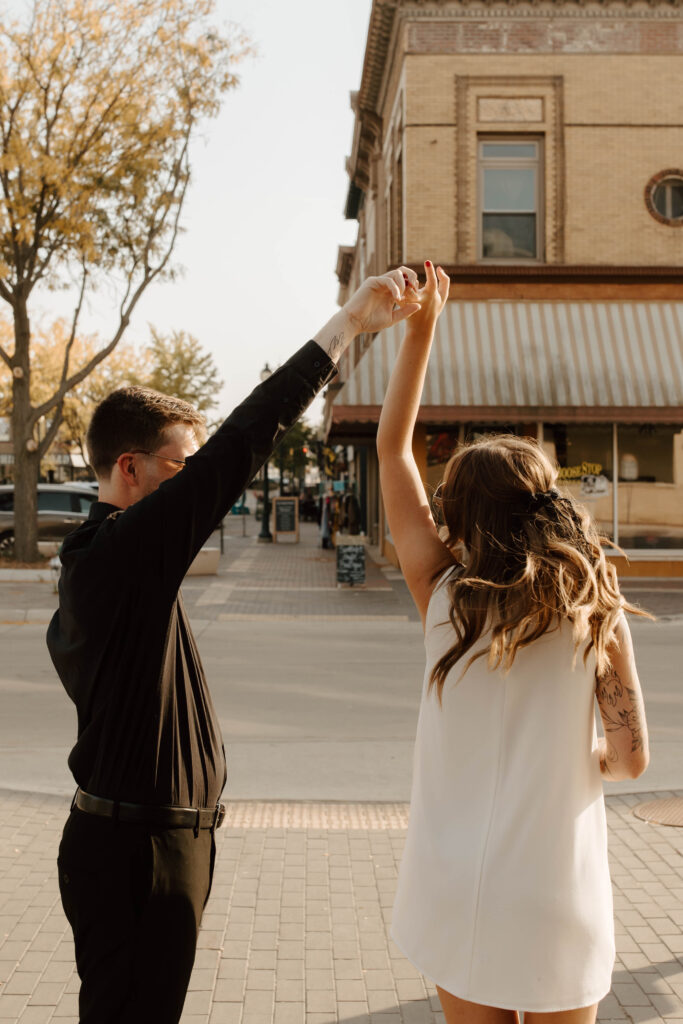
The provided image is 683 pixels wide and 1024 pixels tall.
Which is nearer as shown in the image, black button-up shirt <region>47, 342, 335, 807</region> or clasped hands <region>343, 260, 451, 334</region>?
black button-up shirt <region>47, 342, 335, 807</region>

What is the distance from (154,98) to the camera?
811 inches

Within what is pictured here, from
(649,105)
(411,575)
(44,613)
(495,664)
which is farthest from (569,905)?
(649,105)

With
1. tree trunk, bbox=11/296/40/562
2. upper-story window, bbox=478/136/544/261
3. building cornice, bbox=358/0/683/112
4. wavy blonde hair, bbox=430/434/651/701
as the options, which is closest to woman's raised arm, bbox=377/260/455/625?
wavy blonde hair, bbox=430/434/651/701

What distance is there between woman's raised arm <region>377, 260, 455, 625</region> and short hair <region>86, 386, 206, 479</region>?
1.77 ft

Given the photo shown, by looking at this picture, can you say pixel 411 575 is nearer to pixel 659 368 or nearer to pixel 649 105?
pixel 659 368

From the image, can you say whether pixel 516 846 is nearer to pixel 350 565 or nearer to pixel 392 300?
pixel 392 300

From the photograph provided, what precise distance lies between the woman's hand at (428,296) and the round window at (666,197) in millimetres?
18602

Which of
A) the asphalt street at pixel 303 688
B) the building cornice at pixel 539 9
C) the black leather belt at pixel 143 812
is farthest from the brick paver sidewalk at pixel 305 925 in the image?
the building cornice at pixel 539 9

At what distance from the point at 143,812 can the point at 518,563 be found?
0.95 metres

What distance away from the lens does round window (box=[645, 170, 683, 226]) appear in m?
19.6

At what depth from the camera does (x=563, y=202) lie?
19656 mm

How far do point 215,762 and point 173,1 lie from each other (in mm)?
20442

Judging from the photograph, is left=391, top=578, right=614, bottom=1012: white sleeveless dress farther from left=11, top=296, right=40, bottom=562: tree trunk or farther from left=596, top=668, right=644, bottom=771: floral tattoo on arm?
left=11, top=296, right=40, bottom=562: tree trunk

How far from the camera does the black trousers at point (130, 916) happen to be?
222 cm
